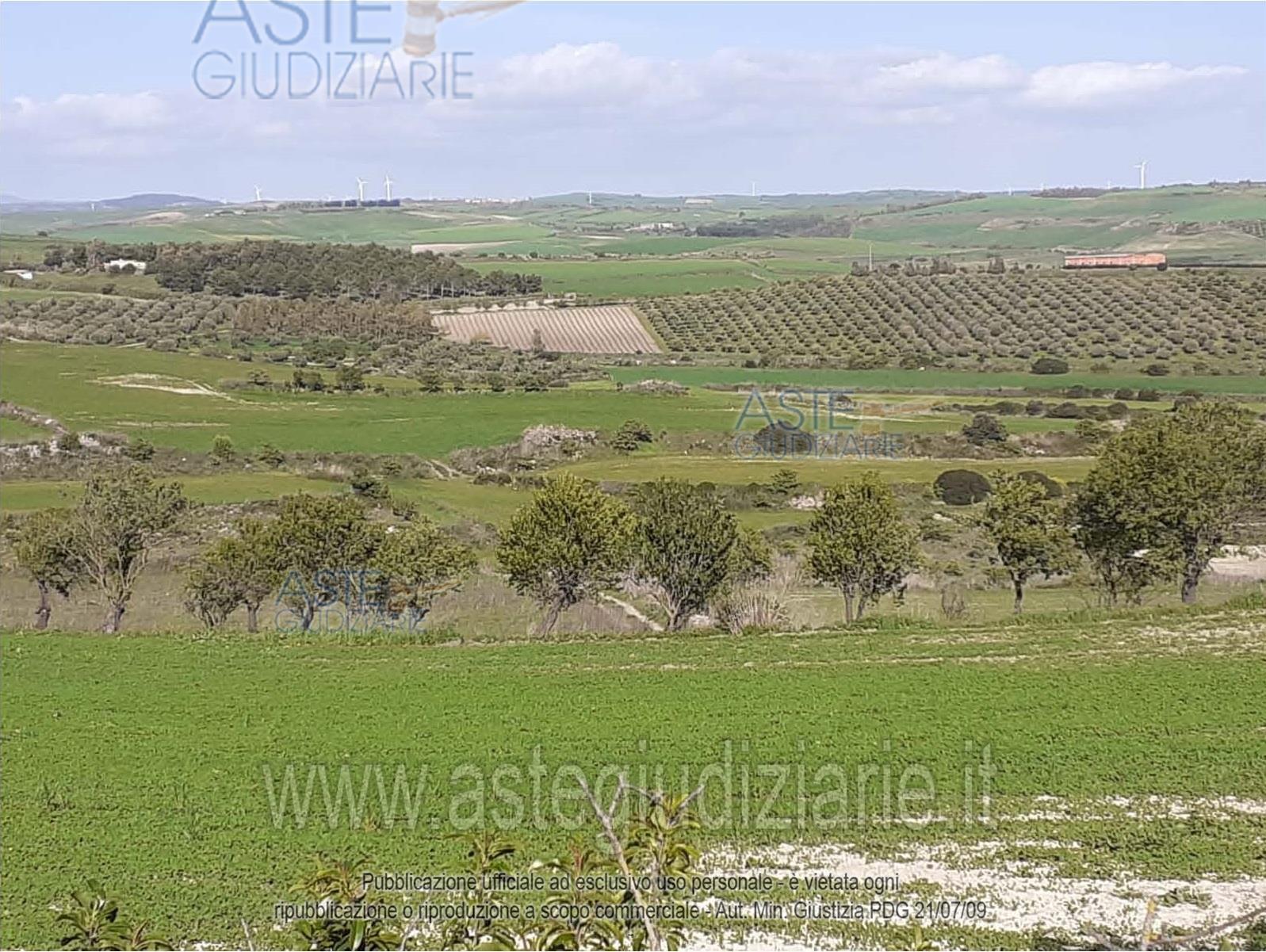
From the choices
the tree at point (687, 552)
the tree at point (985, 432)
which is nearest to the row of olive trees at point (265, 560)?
the tree at point (687, 552)

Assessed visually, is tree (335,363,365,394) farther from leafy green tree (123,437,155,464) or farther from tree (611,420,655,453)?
tree (611,420,655,453)

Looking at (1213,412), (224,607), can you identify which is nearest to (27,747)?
(224,607)

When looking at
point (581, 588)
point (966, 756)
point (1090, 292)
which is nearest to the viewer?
point (966, 756)

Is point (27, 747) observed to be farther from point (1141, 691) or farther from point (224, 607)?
point (1141, 691)

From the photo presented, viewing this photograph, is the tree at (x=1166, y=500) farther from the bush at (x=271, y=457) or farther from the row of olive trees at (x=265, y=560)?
the bush at (x=271, y=457)

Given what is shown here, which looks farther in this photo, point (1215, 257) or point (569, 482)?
point (1215, 257)

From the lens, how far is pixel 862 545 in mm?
32625

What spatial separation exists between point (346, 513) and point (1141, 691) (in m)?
19.8

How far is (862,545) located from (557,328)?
70.0 meters

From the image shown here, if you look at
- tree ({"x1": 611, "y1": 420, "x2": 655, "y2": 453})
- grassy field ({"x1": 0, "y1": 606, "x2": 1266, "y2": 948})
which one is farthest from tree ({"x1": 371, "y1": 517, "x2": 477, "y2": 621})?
tree ({"x1": 611, "y1": 420, "x2": 655, "y2": 453})

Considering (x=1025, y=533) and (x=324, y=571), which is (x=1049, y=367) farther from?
(x=324, y=571)

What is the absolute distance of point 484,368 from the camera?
280 feet

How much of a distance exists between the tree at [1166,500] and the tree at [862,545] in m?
5.03

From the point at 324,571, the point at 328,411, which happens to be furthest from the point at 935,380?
the point at 324,571
